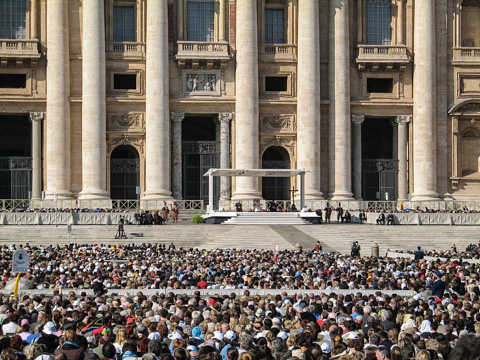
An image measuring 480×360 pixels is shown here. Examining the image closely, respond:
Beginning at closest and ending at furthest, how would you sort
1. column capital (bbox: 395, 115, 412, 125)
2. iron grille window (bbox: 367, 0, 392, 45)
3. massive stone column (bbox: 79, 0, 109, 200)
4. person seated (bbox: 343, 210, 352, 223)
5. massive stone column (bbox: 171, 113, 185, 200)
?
person seated (bbox: 343, 210, 352, 223) < massive stone column (bbox: 79, 0, 109, 200) < massive stone column (bbox: 171, 113, 185, 200) < column capital (bbox: 395, 115, 412, 125) < iron grille window (bbox: 367, 0, 392, 45)

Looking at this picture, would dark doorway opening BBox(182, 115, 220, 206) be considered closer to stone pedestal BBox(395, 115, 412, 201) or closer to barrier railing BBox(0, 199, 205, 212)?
barrier railing BBox(0, 199, 205, 212)

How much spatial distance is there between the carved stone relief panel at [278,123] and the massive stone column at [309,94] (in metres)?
1.37

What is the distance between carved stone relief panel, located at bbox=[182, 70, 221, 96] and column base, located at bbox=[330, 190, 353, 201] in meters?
12.1

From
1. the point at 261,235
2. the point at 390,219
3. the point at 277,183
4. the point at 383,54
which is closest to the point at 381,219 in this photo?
the point at 390,219

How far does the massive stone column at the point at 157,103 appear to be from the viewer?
212 ft

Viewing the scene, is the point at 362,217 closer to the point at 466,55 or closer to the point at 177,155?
the point at 177,155

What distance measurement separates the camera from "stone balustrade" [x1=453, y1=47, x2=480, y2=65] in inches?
2712

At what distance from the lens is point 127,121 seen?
6638 cm

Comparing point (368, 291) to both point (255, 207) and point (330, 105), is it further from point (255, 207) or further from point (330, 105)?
point (330, 105)

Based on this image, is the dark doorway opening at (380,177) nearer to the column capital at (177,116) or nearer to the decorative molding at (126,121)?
the column capital at (177,116)

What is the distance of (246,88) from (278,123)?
13.5 ft

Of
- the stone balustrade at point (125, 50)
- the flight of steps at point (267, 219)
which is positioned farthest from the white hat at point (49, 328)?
the stone balustrade at point (125, 50)

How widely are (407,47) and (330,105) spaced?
25.8ft

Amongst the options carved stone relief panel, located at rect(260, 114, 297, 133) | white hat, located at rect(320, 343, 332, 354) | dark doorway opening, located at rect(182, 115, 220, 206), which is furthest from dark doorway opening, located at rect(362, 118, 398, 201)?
white hat, located at rect(320, 343, 332, 354)
